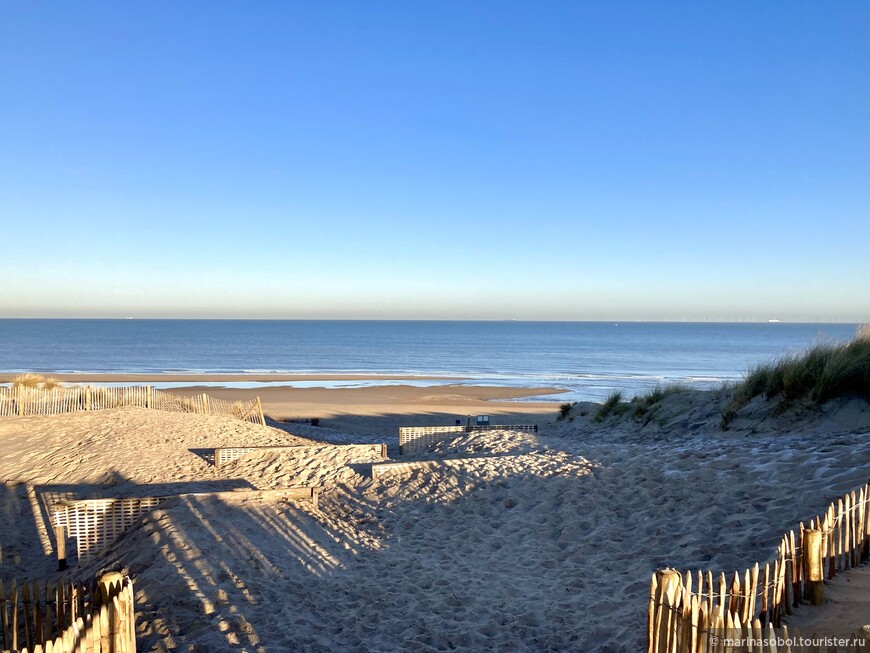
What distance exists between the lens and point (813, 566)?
445 centimetres

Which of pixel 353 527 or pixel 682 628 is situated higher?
pixel 682 628

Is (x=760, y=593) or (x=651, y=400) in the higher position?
(x=760, y=593)

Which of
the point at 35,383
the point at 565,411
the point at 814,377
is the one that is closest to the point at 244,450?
the point at 565,411

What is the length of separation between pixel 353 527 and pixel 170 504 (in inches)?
96.5

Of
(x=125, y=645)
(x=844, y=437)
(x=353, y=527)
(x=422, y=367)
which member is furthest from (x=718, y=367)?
(x=125, y=645)

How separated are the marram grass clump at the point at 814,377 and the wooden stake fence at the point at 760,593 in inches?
253

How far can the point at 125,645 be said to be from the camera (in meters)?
3.98

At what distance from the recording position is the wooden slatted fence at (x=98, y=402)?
16.4m

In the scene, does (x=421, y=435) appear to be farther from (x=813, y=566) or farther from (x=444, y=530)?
(x=813, y=566)

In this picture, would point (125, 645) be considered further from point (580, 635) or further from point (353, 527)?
point (353, 527)

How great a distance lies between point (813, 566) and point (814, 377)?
803cm

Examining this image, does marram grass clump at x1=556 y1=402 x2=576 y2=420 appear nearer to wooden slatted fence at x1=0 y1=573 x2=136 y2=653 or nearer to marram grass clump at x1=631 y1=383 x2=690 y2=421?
marram grass clump at x1=631 y1=383 x2=690 y2=421

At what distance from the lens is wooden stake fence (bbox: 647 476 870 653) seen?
3252 mm

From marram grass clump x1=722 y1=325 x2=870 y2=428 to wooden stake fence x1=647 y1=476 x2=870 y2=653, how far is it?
21.0 feet
